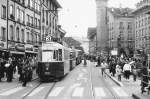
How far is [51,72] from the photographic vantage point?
2362cm

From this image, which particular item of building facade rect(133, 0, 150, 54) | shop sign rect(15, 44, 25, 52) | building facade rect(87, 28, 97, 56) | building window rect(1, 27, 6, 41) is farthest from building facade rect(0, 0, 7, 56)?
building facade rect(87, 28, 97, 56)

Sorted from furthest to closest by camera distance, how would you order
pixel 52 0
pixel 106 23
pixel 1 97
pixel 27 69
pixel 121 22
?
pixel 106 23, pixel 121 22, pixel 52 0, pixel 27 69, pixel 1 97

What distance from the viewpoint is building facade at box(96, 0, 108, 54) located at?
108 metres

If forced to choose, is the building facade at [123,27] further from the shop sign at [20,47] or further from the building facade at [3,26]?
the building facade at [3,26]

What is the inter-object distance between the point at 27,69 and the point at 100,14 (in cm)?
9060

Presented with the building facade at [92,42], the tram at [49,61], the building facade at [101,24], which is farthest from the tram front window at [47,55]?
the building facade at [92,42]

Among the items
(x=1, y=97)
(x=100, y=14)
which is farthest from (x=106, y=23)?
(x=1, y=97)

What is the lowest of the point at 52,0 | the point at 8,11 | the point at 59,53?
the point at 59,53

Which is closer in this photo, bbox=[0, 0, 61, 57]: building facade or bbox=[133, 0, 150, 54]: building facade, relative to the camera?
bbox=[0, 0, 61, 57]: building facade

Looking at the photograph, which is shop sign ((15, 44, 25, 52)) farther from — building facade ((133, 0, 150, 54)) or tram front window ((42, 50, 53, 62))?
building facade ((133, 0, 150, 54))

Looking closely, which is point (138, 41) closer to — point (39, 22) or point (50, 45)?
point (39, 22)

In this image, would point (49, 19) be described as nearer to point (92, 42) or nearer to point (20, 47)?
point (20, 47)

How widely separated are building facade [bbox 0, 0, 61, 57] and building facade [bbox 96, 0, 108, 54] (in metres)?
50.8

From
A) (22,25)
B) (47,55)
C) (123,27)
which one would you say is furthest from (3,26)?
(123,27)
